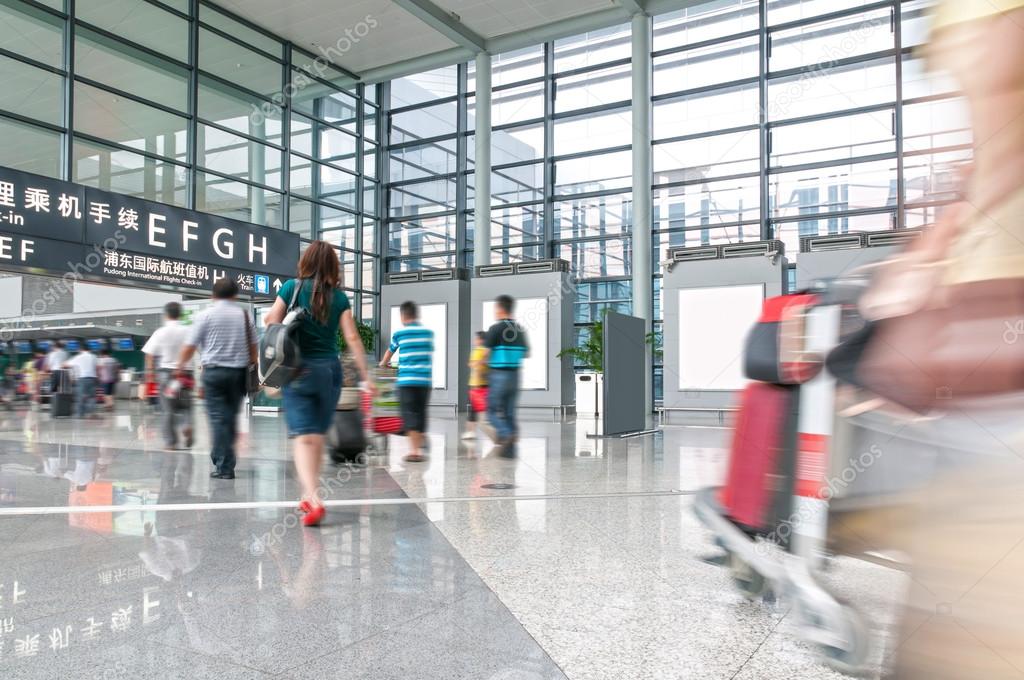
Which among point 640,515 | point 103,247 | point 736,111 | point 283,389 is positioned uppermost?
point 736,111

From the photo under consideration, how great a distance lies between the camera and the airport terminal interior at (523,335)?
89 cm

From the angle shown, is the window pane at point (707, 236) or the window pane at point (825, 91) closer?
the window pane at point (825, 91)

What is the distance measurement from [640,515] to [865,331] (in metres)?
3.89

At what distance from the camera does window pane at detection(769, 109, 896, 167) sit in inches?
648

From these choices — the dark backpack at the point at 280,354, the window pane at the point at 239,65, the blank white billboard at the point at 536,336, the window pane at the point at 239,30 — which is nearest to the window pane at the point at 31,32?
the window pane at the point at 239,65

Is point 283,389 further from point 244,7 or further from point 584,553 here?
point 244,7

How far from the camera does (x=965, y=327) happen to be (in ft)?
1.71

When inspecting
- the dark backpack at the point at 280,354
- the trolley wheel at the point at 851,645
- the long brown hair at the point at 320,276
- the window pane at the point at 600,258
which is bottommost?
the trolley wheel at the point at 851,645

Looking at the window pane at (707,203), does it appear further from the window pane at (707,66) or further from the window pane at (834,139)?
the window pane at (707,66)

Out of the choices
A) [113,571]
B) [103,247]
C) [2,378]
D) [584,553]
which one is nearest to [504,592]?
[584,553]

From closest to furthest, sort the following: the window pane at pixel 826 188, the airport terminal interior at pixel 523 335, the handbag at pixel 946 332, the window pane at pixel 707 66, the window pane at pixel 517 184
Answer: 1. the handbag at pixel 946 332
2. the airport terminal interior at pixel 523 335
3. the window pane at pixel 826 188
4. the window pane at pixel 707 66
5. the window pane at pixel 517 184

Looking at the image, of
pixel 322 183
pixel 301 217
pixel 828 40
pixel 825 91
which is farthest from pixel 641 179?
pixel 301 217

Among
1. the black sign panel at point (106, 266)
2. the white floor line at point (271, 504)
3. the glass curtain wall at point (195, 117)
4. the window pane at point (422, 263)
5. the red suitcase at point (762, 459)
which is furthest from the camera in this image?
the window pane at point (422, 263)

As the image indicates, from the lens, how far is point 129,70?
16266 mm
